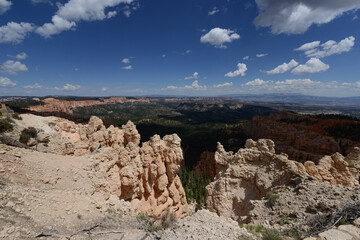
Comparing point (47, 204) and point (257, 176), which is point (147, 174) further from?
point (47, 204)

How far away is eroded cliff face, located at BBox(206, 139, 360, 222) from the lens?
12.1m

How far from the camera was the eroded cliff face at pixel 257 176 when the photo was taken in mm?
12137

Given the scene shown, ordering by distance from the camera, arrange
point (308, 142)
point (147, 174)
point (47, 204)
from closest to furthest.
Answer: point (47, 204)
point (147, 174)
point (308, 142)

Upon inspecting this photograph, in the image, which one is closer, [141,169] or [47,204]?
[47,204]

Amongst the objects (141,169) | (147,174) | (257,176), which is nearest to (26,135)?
(141,169)

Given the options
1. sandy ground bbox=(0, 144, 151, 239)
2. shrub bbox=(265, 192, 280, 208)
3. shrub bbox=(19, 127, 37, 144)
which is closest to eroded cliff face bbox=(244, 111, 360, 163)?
shrub bbox=(265, 192, 280, 208)

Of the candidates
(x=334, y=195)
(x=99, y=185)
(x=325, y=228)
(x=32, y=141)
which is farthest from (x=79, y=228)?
(x=32, y=141)

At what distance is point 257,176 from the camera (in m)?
12.9

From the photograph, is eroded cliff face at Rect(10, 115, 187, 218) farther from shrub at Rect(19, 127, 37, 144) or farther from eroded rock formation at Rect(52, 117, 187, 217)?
shrub at Rect(19, 127, 37, 144)

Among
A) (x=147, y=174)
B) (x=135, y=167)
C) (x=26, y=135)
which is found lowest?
(x=147, y=174)

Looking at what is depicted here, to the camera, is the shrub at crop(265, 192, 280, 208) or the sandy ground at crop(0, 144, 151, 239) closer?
the sandy ground at crop(0, 144, 151, 239)

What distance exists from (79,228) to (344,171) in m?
19.0

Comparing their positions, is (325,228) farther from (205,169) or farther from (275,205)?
(205,169)

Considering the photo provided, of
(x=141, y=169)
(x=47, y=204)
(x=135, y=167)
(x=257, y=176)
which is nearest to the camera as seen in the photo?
(x=47, y=204)
